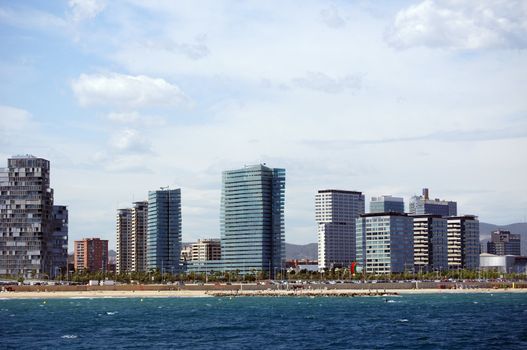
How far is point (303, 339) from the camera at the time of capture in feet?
495

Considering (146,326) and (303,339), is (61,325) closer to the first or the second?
(146,326)

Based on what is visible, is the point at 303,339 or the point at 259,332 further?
the point at 259,332

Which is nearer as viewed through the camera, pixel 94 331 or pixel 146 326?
pixel 94 331

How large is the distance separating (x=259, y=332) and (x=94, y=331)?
30.1m

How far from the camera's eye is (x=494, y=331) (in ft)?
525

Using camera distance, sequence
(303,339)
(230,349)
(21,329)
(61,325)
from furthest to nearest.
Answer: (61,325)
(21,329)
(303,339)
(230,349)

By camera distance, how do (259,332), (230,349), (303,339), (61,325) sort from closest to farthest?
1. (230,349)
2. (303,339)
3. (259,332)
4. (61,325)

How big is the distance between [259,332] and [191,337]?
14.1 metres

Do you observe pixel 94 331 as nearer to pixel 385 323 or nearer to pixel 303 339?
pixel 303 339

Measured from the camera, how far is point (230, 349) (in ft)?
445

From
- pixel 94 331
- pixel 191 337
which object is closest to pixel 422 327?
pixel 191 337

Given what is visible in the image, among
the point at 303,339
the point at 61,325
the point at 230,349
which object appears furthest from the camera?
the point at 61,325

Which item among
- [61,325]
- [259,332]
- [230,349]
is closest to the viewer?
[230,349]

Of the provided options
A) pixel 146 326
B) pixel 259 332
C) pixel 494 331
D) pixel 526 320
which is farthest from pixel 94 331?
pixel 526 320
